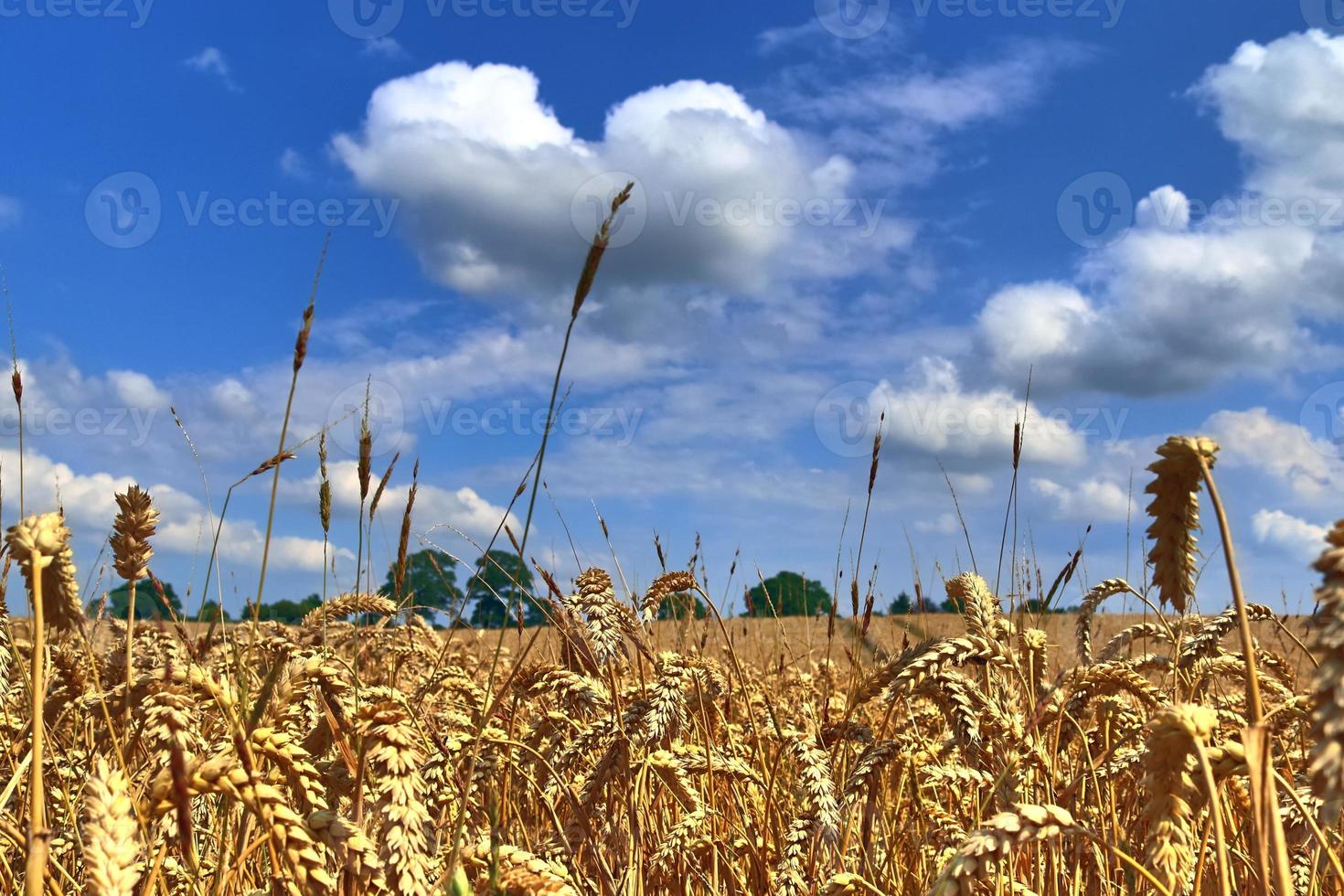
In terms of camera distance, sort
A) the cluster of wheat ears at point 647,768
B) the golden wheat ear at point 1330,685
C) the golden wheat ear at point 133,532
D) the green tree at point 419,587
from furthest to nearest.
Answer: the green tree at point 419,587, the golden wheat ear at point 133,532, the cluster of wheat ears at point 647,768, the golden wheat ear at point 1330,685

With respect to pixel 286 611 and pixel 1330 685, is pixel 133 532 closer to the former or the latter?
pixel 1330 685

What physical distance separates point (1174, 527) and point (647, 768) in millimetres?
1407

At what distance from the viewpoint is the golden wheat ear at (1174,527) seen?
1.04 meters

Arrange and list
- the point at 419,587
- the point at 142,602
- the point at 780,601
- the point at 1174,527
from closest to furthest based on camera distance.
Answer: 1. the point at 1174,527
2. the point at 780,601
3. the point at 419,587
4. the point at 142,602

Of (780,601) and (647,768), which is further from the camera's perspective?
(780,601)

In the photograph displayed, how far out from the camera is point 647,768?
219 cm

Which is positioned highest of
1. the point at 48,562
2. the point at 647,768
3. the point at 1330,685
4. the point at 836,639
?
the point at 48,562

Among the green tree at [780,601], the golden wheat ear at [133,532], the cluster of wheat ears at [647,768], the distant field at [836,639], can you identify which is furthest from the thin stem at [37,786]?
the green tree at [780,601]

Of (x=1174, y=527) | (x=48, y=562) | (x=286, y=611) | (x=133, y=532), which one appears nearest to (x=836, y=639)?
(x=133, y=532)

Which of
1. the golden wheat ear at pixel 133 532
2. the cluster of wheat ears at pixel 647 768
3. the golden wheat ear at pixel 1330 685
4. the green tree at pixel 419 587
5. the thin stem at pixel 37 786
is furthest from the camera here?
the green tree at pixel 419 587

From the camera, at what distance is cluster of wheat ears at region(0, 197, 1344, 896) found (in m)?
1.01

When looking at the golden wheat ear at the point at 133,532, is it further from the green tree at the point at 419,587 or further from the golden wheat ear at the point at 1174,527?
the golden wheat ear at the point at 1174,527

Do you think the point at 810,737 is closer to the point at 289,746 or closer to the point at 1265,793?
the point at 289,746

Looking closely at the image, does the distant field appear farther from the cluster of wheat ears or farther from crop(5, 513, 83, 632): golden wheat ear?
crop(5, 513, 83, 632): golden wheat ear
